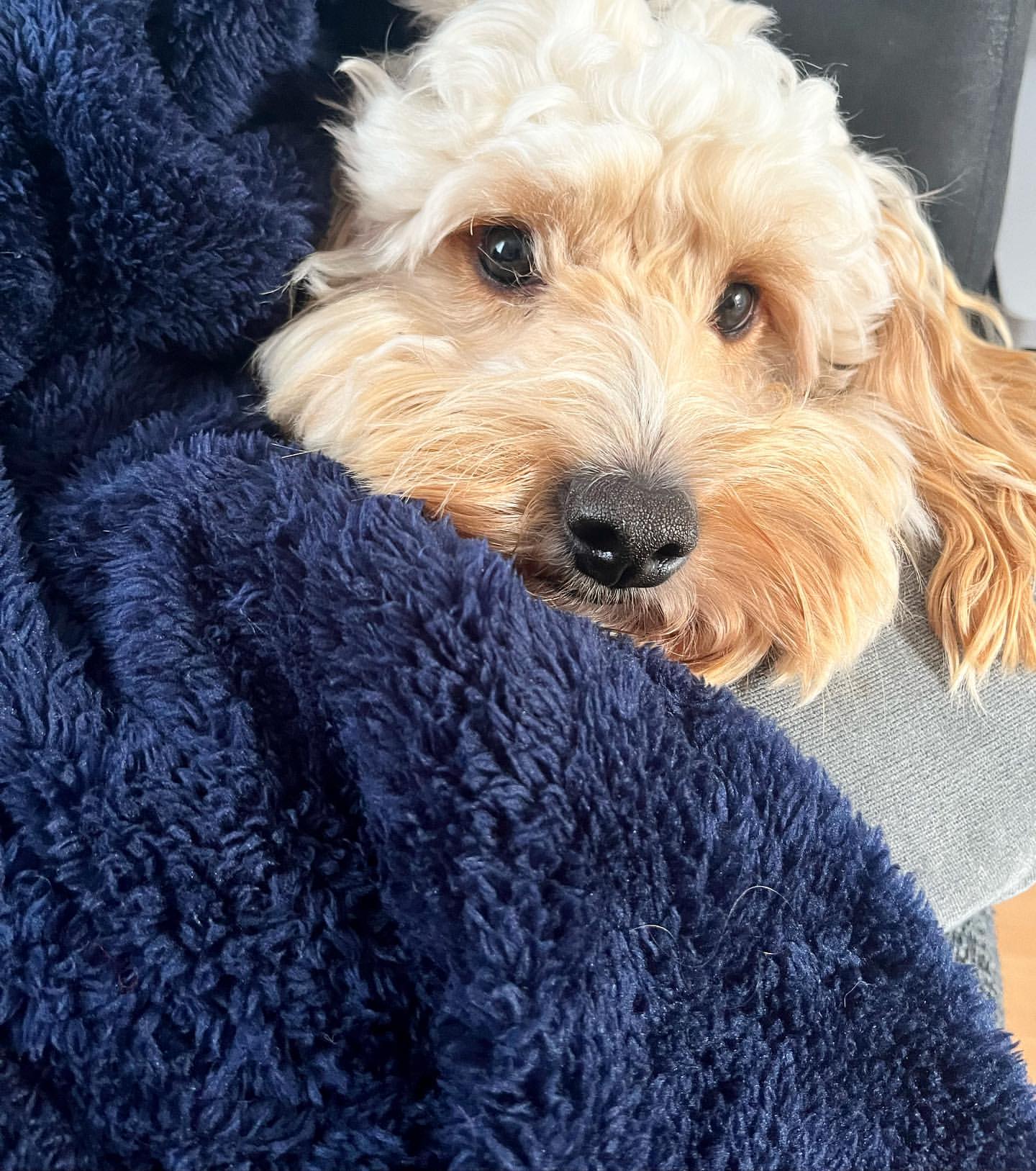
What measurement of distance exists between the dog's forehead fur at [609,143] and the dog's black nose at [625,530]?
36cm

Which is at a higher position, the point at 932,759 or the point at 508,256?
the point at 508,256

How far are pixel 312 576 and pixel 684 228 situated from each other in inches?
23.7

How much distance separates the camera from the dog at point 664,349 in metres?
0.84

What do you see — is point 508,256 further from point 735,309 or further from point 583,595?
point 583,595

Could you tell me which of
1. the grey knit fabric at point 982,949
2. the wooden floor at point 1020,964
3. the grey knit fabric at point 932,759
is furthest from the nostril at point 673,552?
the wooden floor at point 1020,964

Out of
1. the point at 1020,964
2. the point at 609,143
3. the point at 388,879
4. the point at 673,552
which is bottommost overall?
the point at 1020,964

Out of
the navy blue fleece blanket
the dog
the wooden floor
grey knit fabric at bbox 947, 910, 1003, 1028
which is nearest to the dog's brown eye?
the dog

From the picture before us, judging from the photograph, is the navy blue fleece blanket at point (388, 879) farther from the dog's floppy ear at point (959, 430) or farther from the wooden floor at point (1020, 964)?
the wooden floor at point (1020, 964)

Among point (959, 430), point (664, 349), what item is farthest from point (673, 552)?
point (959, 430)

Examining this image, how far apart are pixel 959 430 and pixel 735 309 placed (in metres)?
0.31

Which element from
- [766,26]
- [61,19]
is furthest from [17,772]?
[766,26]

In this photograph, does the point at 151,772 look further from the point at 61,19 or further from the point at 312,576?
the point at 61,19

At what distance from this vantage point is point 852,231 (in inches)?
42.6

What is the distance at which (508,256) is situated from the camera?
1.04 metres
